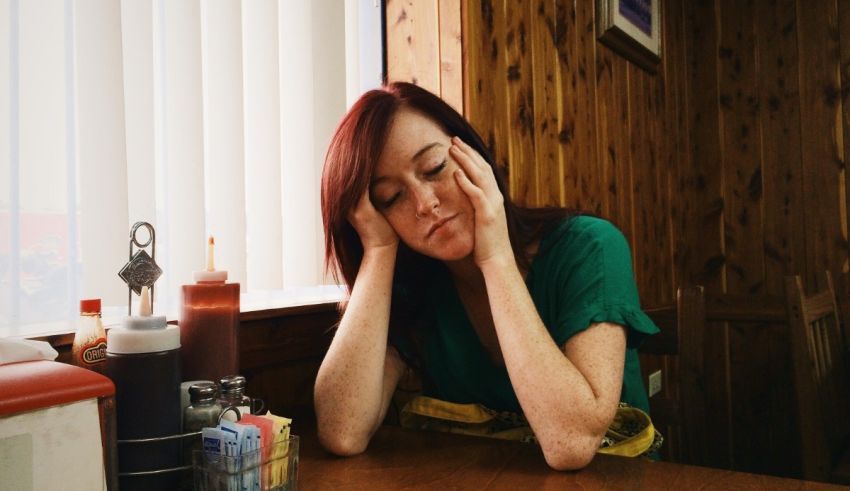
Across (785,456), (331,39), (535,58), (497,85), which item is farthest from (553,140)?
(785,456)

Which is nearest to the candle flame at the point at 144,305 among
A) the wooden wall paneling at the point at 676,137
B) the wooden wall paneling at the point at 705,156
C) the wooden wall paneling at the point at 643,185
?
the wooden wall paneling at the point at 643,185

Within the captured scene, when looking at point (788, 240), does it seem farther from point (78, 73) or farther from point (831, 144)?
point (78, 73)

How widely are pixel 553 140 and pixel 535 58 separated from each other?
0.96ft

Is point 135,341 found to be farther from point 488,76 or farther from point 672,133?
point 672,133

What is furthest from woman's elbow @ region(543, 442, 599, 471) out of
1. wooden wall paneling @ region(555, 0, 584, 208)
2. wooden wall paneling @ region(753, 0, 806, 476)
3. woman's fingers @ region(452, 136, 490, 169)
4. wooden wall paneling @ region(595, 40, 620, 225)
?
wooden wall paneling @ region(753, 0, 806, 476)

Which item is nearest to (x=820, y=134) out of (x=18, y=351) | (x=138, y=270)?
(x=138, y=270)

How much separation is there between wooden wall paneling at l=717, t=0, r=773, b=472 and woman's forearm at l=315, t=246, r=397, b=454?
264cm

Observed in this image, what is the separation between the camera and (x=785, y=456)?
3025mm

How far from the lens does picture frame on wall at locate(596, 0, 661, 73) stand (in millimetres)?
2428

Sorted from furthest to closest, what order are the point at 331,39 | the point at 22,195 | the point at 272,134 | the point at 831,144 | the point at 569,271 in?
the point at 831,144
the point at 331,39
the point at 272,134
the point at 569,271
the point at 22,195

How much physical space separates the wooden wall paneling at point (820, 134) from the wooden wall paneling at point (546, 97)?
169cm

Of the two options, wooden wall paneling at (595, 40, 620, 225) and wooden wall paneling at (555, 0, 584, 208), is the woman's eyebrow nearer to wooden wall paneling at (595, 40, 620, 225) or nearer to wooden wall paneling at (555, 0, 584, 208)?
wooden wall paneling at (555, 0, 584, 208)

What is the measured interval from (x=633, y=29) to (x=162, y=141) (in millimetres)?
2186

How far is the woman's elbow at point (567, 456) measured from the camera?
2.89ft
